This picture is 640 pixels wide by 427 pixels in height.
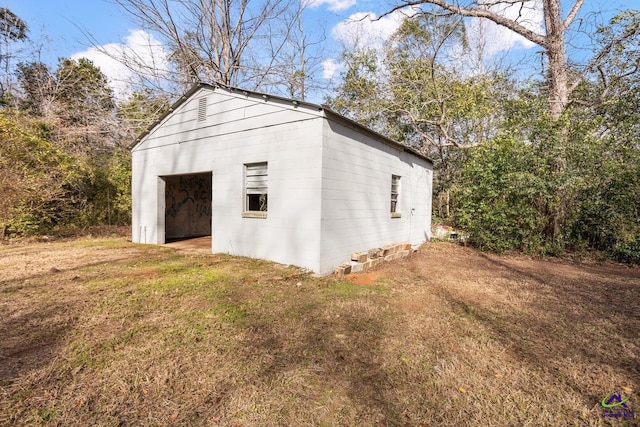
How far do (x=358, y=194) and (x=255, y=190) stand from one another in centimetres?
244

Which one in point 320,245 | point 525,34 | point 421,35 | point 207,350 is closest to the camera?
point 207,350

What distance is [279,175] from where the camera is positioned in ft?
20.7

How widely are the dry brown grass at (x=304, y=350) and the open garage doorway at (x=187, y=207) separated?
5.38 meters

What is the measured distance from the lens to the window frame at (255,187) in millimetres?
6719

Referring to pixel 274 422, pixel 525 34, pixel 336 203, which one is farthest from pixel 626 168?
pixel 274 422

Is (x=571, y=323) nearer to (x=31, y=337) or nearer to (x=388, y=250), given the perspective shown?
(x=388, y=250)

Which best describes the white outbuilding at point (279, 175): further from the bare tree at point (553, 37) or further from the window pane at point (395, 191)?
the bare tree at point (553, 37)

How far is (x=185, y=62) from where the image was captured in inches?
480

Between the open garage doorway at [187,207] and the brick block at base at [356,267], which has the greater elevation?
the open garage doorway at [187,207]

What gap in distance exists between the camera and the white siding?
5.90m

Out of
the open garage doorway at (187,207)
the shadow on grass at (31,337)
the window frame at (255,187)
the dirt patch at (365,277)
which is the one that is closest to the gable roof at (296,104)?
the window frame at (255,187)

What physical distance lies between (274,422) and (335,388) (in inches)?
22.9

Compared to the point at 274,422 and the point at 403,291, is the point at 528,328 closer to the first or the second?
the point at 403,291

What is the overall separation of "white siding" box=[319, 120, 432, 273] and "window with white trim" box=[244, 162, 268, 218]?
166 centimetres
